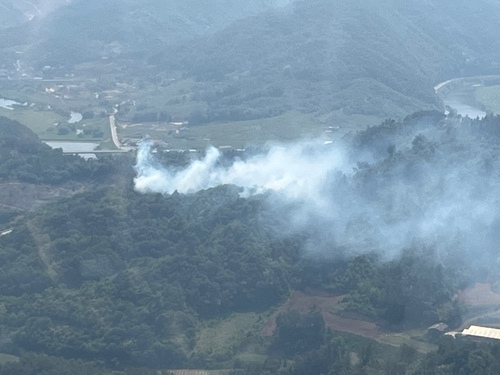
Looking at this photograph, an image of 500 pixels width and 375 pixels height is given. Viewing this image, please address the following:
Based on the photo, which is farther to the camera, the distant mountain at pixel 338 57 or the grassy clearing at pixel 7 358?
the distant mountain at pixel 338 57

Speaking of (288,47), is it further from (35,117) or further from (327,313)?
(327,313)

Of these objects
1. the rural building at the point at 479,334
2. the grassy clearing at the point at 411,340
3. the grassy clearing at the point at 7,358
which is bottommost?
the grassy clearing at the point at 7,358

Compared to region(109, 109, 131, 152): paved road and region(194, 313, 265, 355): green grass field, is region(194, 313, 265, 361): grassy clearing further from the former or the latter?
region(109, 109, 131, 152): paved road

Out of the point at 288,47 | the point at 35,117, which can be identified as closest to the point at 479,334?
the point at 35,117

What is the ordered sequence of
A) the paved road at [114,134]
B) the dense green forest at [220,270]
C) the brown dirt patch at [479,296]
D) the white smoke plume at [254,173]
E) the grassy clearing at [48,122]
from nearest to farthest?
the dense green forest at [220,270] → the brown dirt patch at [479,296] → the white smoke plume at [254,173] → the paved road at [114,134] → the grassy clearing at [48,122]

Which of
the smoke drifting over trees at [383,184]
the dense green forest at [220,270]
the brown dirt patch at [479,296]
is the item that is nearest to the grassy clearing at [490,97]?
the smoke drifting over trees at [383,184]

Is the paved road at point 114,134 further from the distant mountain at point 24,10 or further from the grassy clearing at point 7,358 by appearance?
the distant mountain at point 24,10
